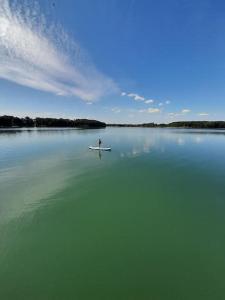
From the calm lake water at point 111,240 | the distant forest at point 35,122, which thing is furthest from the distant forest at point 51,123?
the calm lake water at point 111,240

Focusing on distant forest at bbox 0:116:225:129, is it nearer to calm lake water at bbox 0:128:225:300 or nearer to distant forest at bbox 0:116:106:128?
distant forest at bbox 0:116:106:128

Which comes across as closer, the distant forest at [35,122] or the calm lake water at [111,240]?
the calm lake water at [111,240]

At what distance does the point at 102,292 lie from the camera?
14.6 feet

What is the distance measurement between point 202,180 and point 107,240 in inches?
378

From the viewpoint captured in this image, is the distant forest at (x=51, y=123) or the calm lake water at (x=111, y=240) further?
the distant forest at (x=51, y=123)

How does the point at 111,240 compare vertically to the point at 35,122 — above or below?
below

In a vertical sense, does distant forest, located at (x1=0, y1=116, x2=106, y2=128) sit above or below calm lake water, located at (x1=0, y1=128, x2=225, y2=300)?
above

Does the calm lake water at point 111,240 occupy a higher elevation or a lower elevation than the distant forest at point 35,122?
lower

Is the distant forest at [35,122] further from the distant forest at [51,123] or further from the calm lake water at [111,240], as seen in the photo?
the calm lake water at [111,240]

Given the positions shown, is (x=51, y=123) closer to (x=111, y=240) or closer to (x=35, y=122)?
(x=35, y=122)

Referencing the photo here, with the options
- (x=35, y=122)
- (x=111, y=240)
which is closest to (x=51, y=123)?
(x=35, y=122)

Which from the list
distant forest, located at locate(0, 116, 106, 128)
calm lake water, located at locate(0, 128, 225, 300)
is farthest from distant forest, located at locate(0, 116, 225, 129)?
calm lake water, located at locate(0, 128, 225, 300)

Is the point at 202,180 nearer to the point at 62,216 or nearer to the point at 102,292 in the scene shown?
the point at 62,216

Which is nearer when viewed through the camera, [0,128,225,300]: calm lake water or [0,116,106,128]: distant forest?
[0,128,225,300]: calm lake water
